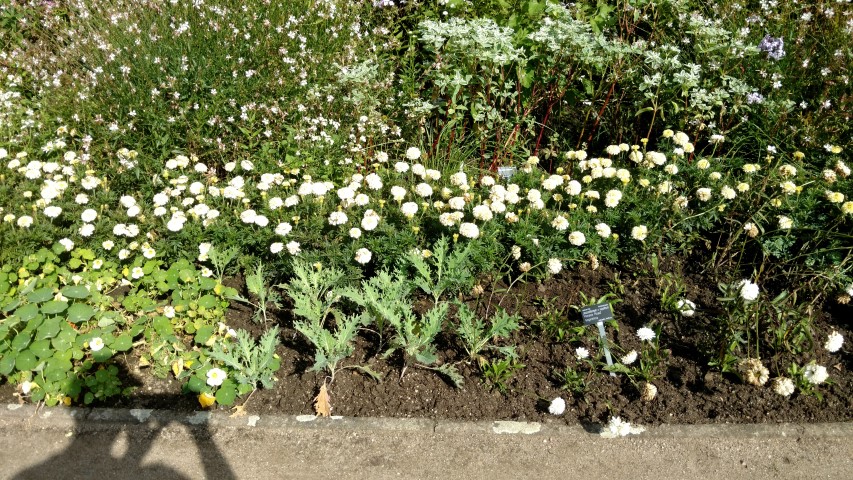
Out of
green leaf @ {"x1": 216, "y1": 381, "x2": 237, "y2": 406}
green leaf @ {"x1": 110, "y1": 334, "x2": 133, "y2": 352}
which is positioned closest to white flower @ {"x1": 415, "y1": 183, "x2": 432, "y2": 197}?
green leaf @ {"x1": 216, "y1": 381, "x2": 237, "y2": 406}

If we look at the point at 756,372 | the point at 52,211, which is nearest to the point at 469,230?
the point at 756,372

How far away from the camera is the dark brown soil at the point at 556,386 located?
306 centimetres

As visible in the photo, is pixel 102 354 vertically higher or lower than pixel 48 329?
lower

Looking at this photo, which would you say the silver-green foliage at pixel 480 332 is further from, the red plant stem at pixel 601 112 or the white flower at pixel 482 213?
the red plant stem at pixel 601 112

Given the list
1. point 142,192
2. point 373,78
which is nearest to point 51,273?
point 142,192

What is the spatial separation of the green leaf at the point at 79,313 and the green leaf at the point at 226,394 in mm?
826

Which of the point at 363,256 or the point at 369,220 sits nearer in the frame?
the point at 363,256

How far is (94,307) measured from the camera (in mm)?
3432

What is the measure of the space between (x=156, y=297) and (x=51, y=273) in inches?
23.7

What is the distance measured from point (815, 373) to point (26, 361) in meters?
3.75

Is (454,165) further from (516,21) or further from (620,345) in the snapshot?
(620,345)

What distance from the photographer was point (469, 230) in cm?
353

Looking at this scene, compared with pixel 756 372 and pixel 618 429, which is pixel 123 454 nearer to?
pixel 618 429

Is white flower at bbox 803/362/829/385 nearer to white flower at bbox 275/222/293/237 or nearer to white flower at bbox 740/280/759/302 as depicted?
white flower at bbox 740/280/759/302
